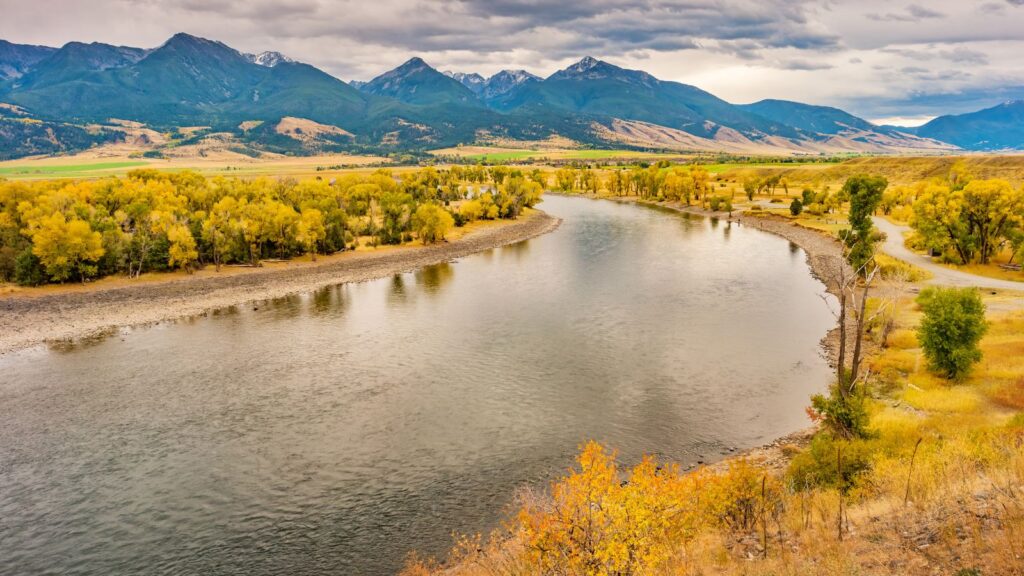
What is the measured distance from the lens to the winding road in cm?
6494

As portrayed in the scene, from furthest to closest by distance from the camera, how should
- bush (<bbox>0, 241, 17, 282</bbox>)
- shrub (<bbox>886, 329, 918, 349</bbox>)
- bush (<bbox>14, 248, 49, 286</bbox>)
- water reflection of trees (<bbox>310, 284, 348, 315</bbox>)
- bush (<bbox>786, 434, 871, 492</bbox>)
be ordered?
bush (<bbox>0, 241, 17, 282</bbox>) → bush (<bbox>14, 248, 49, 286</bbox>) → water reflection of trees (<bbox>310, 284, 348, 315</bbox>) → shrub (<bbox>886, 329, 918, 349</bbox>) → bush (<bbox>786, 434, 871, 492</bbox>)

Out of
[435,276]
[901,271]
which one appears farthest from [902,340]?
[435,276]

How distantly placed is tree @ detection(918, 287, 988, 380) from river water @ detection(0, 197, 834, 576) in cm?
816

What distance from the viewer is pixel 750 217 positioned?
147625 mm

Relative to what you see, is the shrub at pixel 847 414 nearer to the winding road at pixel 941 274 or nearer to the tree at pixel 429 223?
the winding road at pixel 941 274

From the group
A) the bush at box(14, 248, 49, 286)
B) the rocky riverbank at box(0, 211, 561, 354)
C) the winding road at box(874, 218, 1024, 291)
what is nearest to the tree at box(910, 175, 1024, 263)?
the winding road at box(874, 218, 1024, 291)

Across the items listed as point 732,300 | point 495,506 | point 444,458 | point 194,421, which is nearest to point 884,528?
point 495,506

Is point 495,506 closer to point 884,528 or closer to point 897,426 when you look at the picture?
point 884,528

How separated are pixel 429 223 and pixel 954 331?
8717 cm

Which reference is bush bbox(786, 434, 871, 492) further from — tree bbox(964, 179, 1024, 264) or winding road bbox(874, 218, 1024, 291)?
tree bbox(964, 179, 1024, 264)

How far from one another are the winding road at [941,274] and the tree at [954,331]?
95.9ft

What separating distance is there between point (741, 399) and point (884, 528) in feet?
79.3

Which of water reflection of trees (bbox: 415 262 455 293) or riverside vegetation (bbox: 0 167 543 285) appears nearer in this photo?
riverside vegetation (bbox: 0 167 543 285)

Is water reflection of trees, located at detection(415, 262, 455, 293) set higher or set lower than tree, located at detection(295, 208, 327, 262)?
lower
